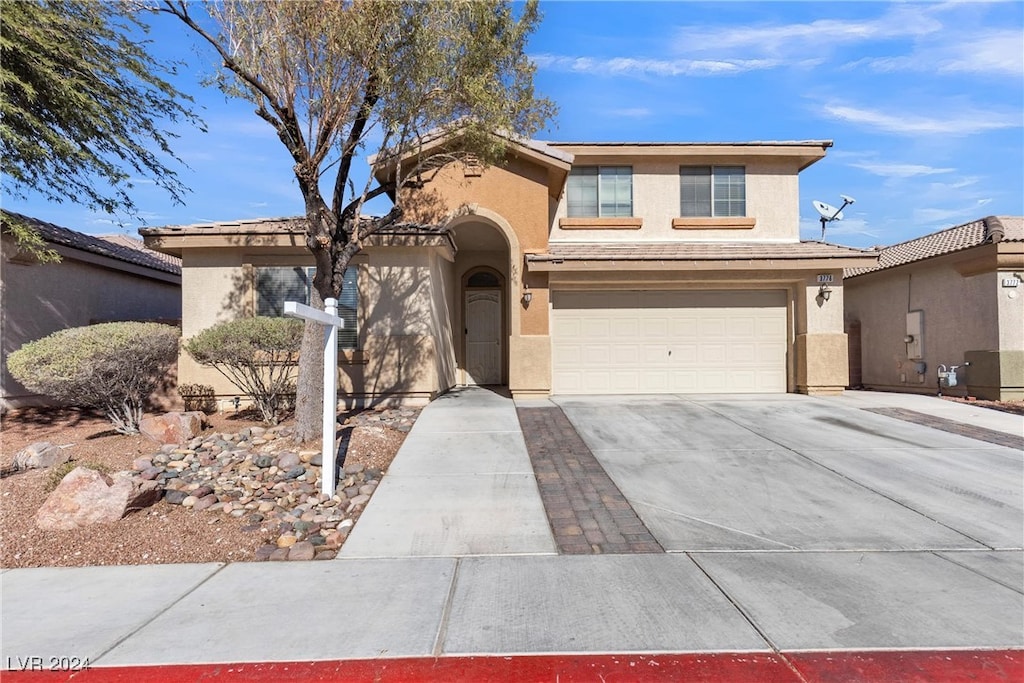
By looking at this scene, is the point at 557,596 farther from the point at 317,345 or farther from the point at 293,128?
the point at 293,128

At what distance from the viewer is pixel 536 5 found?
8.19 meters

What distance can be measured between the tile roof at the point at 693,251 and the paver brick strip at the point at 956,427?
3.49m

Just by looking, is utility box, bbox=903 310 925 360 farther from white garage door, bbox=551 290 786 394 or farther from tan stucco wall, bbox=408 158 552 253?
tan stucco wall, bbox=408 158 552 253

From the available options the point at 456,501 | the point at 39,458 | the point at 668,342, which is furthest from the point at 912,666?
the point at 668,342

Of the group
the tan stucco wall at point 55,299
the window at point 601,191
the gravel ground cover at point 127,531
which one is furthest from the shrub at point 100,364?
the window at point 601,191

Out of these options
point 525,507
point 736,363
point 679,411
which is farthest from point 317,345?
point 736,363

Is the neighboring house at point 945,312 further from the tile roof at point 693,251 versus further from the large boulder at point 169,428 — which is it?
the large boulder at point 169,428

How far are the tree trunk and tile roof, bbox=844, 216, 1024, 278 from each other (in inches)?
524

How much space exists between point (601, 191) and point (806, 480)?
29.9 ft

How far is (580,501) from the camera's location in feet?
20.1

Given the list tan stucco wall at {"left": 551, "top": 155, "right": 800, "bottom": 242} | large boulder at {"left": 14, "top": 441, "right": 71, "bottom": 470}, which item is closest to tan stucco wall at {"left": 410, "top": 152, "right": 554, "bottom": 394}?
tan stucco wall at {"left": 551, "top": 155, "right": 800, "bottom": 242}

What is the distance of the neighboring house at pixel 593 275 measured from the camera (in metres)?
11.3

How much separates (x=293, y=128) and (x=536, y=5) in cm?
376

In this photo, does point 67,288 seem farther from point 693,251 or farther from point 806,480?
point 806,480
